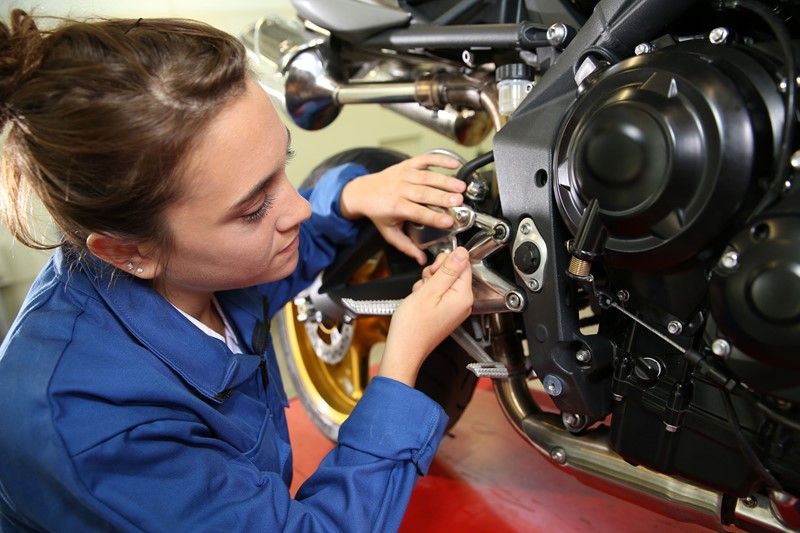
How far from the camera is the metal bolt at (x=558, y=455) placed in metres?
0.81

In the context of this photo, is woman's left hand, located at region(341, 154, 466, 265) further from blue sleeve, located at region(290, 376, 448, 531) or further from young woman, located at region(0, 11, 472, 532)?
blue sleeve, located at region(290, 376, 448, 531)

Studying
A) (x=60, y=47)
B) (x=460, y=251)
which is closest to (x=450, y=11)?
(x=460, y=251)

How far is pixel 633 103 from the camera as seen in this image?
57 cm

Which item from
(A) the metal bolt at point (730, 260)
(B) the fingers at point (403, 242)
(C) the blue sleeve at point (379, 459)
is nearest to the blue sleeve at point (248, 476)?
(C) the blue sleeve at point (379, 459)

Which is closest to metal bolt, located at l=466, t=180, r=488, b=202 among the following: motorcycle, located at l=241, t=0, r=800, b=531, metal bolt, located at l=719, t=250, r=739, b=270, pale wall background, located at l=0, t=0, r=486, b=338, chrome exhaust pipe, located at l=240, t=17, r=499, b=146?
motorcycle, located at l=241, t=0, r=800, b=531

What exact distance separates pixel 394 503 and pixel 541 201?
36 cm

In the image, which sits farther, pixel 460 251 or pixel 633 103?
pixel 460 251

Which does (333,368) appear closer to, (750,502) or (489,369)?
(489,369)

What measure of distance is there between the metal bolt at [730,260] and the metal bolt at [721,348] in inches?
2.7

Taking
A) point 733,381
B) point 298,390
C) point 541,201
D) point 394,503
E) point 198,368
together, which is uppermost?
point 541,201

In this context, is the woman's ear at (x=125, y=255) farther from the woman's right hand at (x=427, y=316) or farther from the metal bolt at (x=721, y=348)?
the metal bolt at (x=721, y=348)

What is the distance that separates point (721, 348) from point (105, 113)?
0.57 m

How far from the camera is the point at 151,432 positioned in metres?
0.62

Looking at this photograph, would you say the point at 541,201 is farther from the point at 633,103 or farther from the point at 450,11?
the point at 450,11
